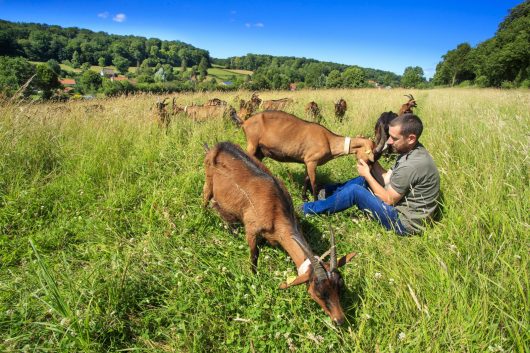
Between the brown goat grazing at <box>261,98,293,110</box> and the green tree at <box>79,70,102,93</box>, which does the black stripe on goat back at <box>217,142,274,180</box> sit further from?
the green tree at <box>79,70,102,93</box>

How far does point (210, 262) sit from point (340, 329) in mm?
1347

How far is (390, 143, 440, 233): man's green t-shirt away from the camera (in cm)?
305

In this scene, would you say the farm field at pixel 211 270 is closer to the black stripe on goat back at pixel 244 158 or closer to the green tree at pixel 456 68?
the black stripe on goat back at pixel 244 158

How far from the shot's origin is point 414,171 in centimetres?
306

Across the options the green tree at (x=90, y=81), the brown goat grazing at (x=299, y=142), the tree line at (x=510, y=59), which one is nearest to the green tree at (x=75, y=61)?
the green tree at (x=90, y=81)

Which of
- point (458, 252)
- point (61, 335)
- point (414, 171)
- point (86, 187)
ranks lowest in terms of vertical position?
point (61, 335)

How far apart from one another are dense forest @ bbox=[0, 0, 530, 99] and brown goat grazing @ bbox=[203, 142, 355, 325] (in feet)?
18.2

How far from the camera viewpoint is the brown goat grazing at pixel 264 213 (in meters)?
2.07

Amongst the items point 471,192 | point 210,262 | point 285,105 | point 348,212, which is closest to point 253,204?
point 210,262

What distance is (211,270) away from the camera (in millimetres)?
2662

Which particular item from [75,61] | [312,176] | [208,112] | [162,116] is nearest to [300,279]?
[312,176]

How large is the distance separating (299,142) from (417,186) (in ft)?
7.38

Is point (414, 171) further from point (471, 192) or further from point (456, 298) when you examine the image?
point (456, 298)

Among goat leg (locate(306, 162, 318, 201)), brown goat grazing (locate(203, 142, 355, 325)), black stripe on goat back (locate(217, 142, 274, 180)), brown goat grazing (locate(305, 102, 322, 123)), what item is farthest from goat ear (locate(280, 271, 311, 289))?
brown goat grazing (locate(305, 102, 322, 123))
